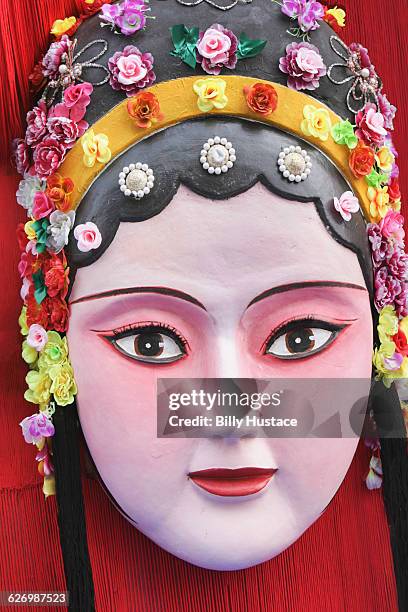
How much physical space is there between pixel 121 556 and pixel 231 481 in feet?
1.22

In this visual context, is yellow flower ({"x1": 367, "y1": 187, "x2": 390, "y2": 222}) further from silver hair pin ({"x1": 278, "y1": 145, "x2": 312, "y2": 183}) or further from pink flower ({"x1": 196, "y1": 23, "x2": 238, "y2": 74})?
pink flower ({"x1": 196, "y1": 23, "x2": 238, "y2": 74})

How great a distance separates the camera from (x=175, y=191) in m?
1.48

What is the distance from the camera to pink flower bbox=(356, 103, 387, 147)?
5.24 ft

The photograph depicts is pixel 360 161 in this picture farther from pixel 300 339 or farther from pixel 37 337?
pixel 37 337

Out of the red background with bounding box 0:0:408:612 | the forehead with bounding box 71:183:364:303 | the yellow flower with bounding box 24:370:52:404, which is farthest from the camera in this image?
the red background with bounding box 0:0:408:612

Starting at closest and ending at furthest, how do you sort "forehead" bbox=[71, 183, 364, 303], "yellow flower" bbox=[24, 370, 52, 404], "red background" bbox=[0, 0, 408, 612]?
1. "forehead" bbox=[71, 183, 364, 303]
2. "yellow flower" bbox=[24, 370, 52, 404]
3. "red background" bbox=[0, 0, 408, 612]

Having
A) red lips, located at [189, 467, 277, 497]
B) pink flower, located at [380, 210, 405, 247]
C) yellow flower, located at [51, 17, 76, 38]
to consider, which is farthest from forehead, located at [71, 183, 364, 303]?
yellow flower, located at [51, 17, 76, 38]

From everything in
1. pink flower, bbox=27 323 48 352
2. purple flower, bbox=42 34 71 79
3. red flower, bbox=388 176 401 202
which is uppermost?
purple flower, bbox=42 34 71 79

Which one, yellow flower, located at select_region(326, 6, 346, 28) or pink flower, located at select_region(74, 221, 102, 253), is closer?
pink flower, located at select_region(74, 221, 102, 253)

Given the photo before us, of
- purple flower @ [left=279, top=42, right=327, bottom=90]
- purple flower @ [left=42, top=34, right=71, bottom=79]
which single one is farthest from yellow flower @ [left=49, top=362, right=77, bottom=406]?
purple flower @ [left=279, top=42, right=327, bottom=90]

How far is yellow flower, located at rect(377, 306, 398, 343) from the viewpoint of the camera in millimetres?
1635

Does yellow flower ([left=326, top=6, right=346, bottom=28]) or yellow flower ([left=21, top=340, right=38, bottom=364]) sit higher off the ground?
yellow flower ([left=326, top=6, right=346, bottom=28])

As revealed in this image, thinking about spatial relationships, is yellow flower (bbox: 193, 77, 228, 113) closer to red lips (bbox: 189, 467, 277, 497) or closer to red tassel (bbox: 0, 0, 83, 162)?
red tassel (bbox: 0, 0, 83, 162)

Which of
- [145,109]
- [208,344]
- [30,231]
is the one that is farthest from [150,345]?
[145,109]
